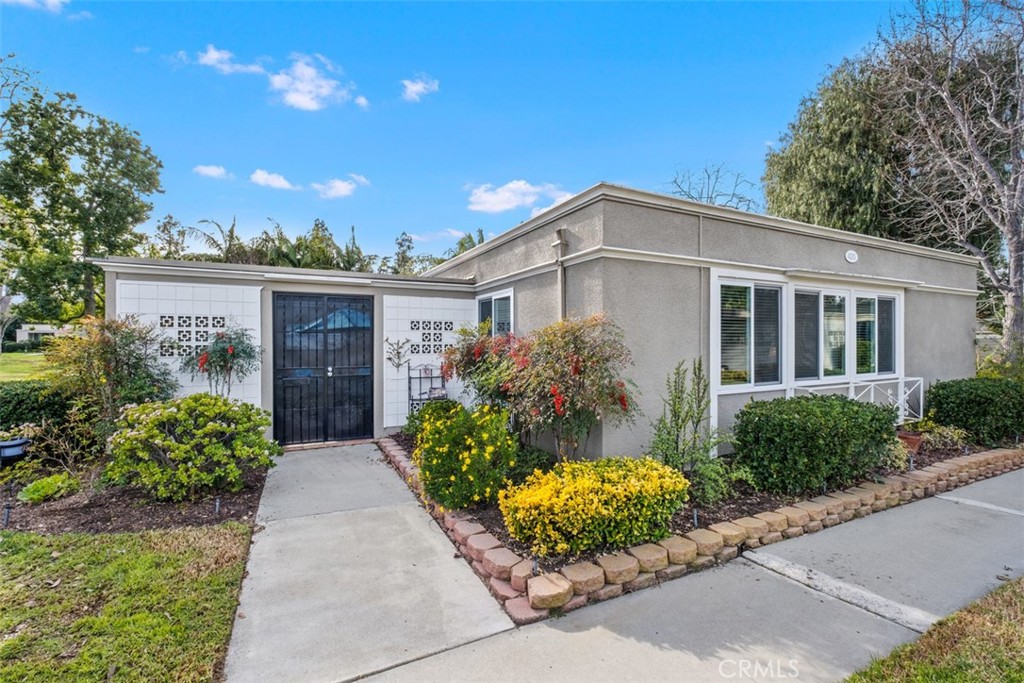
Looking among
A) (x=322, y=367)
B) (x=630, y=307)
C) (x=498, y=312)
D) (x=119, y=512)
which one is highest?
(x=498, y=312)

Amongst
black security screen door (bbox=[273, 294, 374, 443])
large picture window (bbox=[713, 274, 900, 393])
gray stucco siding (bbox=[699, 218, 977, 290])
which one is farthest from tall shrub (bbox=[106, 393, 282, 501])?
gray stucco siding (bbox=[699, 218, 977, 290])

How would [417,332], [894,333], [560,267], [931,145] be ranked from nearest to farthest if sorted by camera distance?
[560,267] → [894,333] → [417,332] → [931,145]

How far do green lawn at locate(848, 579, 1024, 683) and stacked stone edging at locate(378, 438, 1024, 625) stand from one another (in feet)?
4.20

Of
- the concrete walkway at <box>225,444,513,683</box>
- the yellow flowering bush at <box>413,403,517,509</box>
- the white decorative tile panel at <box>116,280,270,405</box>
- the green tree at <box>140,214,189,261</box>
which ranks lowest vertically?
the concrete walkway at <box>225,444,513,683</box>

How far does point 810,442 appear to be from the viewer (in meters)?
4.79

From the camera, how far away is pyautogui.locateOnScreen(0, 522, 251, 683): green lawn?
8.17 feet

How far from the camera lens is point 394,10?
22.6 feet

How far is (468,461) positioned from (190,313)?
5.16m

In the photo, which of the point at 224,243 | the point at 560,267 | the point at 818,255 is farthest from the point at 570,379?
the point at 224,243

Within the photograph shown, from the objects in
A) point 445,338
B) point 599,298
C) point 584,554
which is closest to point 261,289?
point 445,338

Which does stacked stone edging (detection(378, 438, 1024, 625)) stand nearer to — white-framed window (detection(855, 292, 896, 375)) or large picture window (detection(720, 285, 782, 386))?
large picture window (detection(720, 285, 782, 386))

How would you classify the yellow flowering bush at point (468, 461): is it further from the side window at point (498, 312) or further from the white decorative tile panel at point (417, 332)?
the white decorative tile panel at point (417, 332)

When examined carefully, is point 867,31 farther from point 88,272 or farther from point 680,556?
point 88,272

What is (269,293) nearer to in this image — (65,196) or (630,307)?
(630,307)
